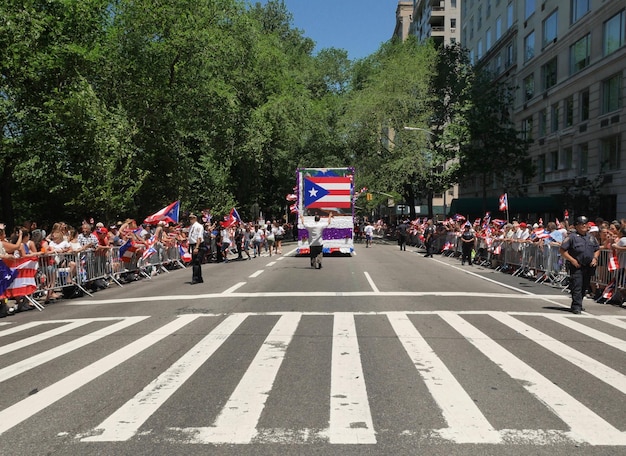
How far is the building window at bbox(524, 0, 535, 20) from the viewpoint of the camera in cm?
4066

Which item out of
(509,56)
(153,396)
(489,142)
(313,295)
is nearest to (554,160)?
(489,142)

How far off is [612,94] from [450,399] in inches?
1179

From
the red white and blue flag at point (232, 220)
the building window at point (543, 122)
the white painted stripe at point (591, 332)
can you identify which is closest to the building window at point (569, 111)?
the building window at point (543, 122)

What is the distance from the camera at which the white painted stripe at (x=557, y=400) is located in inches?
163

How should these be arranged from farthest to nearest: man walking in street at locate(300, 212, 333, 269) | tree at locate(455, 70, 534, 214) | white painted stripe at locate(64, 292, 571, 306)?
tree at locate(455, 70, 534, 214) < man walking in street at locate(300, 212, 333, 269) < white painted stripe at locate(64, 292, 571, 306)

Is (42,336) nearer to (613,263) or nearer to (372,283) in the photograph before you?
(372,283)

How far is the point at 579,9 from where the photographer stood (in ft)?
108

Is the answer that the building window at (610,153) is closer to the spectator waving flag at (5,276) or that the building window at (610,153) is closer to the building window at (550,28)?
the building window at (550,28)

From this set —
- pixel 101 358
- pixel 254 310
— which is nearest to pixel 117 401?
pixel 101 358

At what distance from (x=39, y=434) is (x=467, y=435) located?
3.30 metres

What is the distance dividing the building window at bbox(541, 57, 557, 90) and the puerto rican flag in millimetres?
20611

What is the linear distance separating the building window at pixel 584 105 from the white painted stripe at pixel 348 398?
99.9ft

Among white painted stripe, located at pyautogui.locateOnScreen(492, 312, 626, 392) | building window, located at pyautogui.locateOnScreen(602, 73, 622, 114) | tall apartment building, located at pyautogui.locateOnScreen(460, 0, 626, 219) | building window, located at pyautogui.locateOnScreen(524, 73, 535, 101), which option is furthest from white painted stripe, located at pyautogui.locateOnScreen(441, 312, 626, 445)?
building window, located at pyautogui.locateOnScreen(524, 73, 535, 101)

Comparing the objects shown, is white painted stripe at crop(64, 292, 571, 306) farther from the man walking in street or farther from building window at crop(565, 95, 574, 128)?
building window at crop(565, 95, 574, 128)
